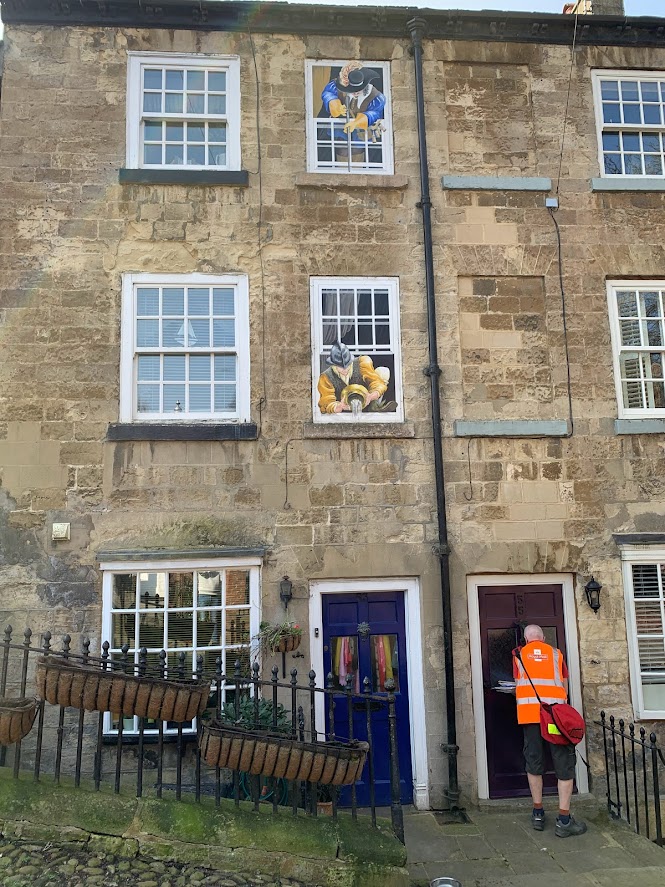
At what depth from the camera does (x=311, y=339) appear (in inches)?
342

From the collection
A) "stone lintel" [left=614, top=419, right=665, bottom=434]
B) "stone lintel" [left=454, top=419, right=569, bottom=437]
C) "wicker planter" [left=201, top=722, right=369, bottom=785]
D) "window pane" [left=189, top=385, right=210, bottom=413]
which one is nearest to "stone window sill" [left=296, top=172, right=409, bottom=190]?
"window pane" [left=189, top=385, right=210, bottom=413]

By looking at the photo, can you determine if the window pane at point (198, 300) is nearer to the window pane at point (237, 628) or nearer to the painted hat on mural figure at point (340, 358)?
the painted hat on mural figure at point (340, 358)

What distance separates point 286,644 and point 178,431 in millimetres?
2611

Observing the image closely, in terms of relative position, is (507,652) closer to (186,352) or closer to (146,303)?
(186,352)

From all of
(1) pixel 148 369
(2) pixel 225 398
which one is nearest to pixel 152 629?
(2) pixel 225 398

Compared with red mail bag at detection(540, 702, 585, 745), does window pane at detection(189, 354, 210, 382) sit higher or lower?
higher

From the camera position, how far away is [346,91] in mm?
A: 9195

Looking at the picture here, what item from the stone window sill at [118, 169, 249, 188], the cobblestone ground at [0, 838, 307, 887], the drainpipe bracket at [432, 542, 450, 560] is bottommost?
the cobblestone ground at [0, 838, 307, 887]

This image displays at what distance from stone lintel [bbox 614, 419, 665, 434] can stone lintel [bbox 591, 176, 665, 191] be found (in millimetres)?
2926

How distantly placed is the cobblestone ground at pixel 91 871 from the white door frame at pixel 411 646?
2838mm

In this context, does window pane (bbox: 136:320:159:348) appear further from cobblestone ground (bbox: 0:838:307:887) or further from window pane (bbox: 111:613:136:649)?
cobblestone ground (bbox: 0:838:307:887)

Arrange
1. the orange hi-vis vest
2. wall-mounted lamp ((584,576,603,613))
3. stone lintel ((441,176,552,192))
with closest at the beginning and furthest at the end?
1. the orange hi-vis vest
2. wall-mounted lamp ((584,576,603,613))
3. stone lintel ((441,176,552,192))

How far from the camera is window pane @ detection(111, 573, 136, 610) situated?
7.99 m

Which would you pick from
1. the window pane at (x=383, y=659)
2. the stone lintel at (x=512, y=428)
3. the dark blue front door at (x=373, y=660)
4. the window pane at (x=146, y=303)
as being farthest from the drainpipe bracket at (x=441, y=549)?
the window pane at (x=146, y=303)
